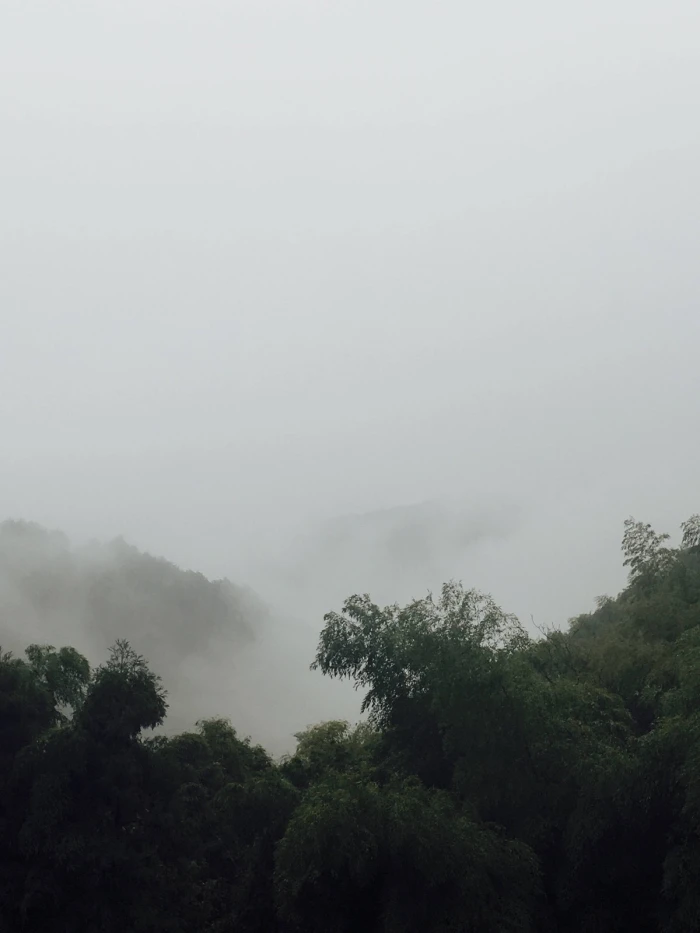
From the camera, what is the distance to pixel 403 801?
480 inches

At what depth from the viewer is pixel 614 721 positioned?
1455 cm

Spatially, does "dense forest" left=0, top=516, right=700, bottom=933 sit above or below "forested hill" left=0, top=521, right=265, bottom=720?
below

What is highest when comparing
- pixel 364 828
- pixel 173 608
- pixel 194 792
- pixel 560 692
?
pixel 173 608

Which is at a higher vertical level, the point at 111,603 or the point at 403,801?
the point at 111,603

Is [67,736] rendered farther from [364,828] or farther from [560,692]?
[560,692]

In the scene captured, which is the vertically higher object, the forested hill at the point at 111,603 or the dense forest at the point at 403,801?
the forested hill at the point at 111,603

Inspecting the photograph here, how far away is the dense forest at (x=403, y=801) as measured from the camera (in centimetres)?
1174

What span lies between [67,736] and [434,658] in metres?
6.22

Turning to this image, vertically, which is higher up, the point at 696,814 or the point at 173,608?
the point at 173,608

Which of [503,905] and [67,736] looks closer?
[503,905]

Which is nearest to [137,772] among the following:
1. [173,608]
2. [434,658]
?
[434,658]

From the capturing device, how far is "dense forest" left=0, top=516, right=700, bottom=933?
11.7 m

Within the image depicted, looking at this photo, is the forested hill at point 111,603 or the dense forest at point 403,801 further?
the forested hill at point 111,603

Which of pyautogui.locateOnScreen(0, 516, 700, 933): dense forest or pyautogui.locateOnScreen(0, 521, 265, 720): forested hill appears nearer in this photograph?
pyautogui.locateOnScreen(0, 516, 700, 933): dense forest
